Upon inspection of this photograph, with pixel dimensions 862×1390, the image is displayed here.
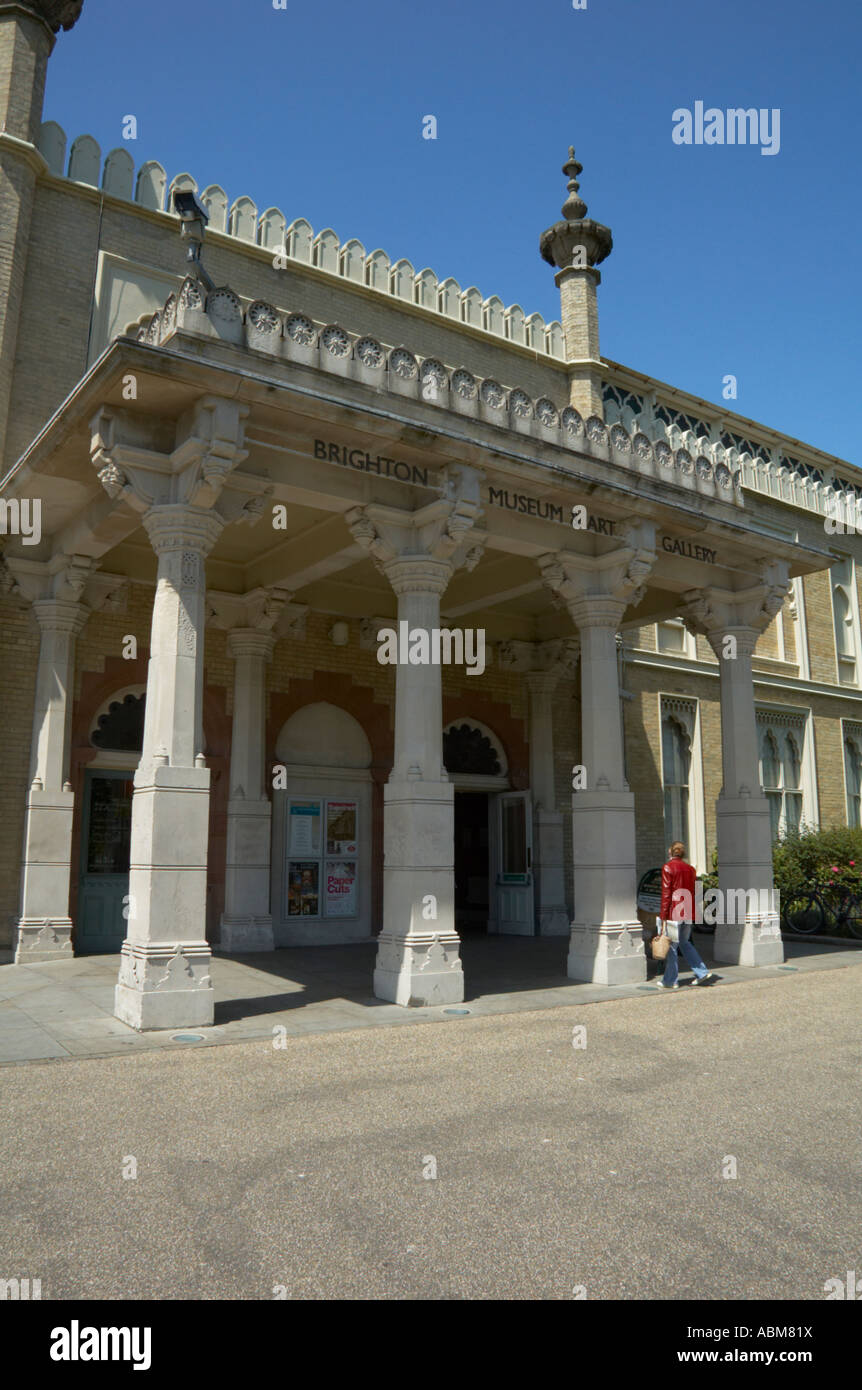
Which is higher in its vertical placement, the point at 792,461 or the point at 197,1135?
the point at 792,461

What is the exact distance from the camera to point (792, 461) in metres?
25.7

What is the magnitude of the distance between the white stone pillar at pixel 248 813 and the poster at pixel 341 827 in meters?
1.29

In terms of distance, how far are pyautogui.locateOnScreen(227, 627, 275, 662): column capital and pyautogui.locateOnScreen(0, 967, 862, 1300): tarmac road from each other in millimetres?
7463

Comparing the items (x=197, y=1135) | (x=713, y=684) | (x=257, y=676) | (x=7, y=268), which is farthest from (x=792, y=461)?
(x=197, y=1135)

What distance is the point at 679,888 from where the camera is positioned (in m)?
11.4

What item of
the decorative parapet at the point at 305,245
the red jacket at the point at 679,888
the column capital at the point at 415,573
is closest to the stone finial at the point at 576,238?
the decorative parapet at the point at 305,245

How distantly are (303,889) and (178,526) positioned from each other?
7.77 meters

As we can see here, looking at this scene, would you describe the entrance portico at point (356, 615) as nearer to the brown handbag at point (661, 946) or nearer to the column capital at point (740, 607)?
the column capital at point (740, 607)

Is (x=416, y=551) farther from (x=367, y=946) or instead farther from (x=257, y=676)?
(x=367, y=946)

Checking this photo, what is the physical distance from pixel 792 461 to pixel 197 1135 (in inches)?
970

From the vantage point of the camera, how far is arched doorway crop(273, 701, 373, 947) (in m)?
15.2

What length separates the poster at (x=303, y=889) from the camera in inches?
599

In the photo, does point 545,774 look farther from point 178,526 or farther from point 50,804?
point 178,526
